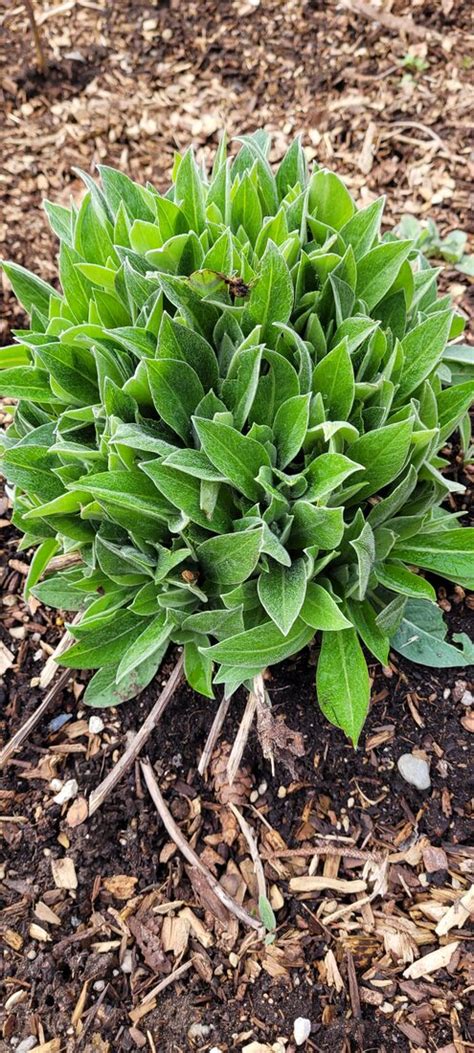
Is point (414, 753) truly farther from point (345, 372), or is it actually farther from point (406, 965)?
point (345, 372)

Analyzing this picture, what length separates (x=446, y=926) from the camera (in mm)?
2525

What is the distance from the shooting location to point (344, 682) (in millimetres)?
2521

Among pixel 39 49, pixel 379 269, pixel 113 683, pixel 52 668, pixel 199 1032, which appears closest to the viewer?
pixel 199 1032

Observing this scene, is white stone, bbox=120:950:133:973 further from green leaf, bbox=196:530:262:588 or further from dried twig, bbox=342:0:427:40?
dried twig, bbox=342:0:427:40

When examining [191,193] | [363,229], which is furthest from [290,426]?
[191,193]

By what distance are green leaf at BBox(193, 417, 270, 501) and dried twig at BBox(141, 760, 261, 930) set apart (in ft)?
3.60

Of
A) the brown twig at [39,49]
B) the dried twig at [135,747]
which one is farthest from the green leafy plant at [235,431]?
the brown twig at [39,49]

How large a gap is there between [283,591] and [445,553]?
60cm

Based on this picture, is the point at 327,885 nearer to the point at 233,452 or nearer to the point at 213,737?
the point at 213,737

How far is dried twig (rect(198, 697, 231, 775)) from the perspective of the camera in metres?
2.84

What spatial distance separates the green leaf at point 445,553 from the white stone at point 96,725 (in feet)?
3.87

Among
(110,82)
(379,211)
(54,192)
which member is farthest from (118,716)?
(110,82)

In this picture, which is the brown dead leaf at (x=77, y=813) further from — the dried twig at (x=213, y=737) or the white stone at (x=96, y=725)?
the dried twig at (x=213, y=737)

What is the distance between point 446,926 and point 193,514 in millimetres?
1428
